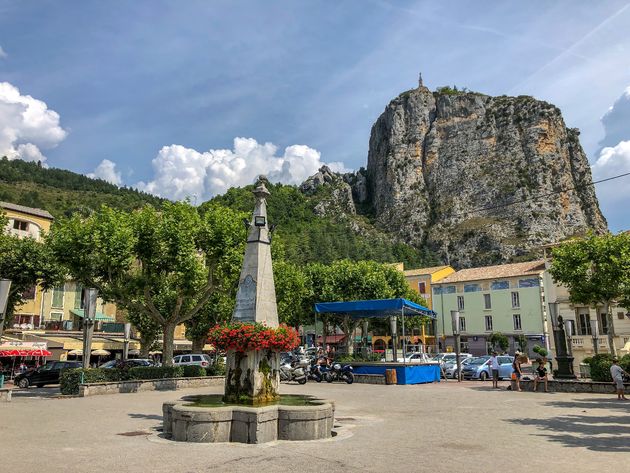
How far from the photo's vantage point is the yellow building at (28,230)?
39344mm

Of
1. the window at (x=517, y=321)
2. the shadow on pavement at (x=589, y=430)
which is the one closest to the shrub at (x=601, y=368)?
the shadow on pavement at (x=589, y=430)

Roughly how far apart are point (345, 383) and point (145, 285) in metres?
11.4

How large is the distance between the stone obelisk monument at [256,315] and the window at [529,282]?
47258 mm

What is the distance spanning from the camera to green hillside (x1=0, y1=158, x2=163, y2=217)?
80688mm

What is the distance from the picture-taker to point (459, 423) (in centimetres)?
1144

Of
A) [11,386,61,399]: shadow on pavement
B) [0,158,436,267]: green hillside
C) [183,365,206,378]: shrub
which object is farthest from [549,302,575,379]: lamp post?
[0,158,436,267]: green hillside

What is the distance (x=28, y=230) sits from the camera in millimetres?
45750

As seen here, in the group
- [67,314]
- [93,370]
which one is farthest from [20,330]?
[93,370]

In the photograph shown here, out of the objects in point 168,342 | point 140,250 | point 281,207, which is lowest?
point 168,342

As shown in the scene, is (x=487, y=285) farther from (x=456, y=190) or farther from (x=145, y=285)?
(x=456, y=190)

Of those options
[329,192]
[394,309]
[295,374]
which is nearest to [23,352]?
[295,374]

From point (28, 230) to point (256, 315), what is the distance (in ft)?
142

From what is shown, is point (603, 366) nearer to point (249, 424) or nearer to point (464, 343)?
point (249, 424)

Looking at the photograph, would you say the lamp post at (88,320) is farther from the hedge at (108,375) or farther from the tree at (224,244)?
the tree at (224,244)
